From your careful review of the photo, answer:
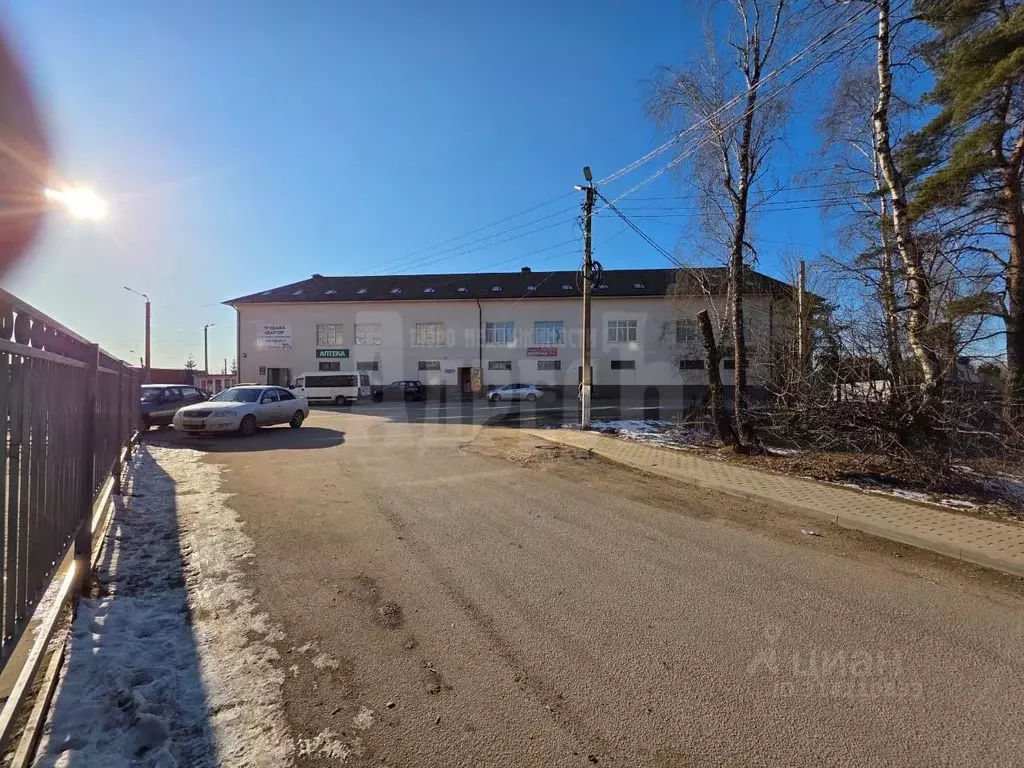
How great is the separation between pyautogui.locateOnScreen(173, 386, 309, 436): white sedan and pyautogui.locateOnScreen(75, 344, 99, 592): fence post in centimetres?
1014

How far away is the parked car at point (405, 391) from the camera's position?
35.8 m

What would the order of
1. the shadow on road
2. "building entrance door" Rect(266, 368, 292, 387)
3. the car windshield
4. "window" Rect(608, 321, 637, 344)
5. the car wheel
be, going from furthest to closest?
"building entrance door" Rect(266, 368, 292, 387), "window" Rect(608, 321, 637, 344), the car windshield, the car wheel, the shadow on road

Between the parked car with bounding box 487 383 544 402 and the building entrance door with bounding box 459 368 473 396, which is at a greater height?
the building entrance door with bounding box 459 368 473 396

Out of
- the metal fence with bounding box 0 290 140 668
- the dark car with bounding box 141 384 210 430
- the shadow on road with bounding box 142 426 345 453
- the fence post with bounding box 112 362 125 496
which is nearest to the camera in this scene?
the metal fence with bounding box 0 290 140 668

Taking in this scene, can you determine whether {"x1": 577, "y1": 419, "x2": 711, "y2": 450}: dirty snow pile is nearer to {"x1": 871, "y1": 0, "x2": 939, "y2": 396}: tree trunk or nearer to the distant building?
{"x1": 871, "y1": 0, "x2": 939, "y2": 396}: tree trunk

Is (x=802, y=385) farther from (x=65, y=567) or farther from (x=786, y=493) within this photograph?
(x=65, y=567)

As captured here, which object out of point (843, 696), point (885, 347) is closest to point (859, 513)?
point (885, 347)

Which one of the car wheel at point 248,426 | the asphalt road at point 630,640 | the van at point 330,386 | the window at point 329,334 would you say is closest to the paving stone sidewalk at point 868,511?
the asphalt road at point 630,640

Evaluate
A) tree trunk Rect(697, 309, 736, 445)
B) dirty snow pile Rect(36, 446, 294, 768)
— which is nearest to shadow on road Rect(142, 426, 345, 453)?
dirty snow pile Rect(36, 446, 294, 768)

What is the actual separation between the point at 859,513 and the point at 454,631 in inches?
208

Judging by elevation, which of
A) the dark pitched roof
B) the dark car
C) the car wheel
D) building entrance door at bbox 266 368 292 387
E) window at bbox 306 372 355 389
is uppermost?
the dark pitched roof

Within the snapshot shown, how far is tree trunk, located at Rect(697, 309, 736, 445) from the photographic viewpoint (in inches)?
435

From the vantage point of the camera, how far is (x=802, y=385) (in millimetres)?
8586

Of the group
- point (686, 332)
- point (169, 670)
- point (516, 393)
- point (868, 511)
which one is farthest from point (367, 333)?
point (169, 670)
